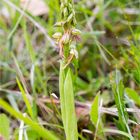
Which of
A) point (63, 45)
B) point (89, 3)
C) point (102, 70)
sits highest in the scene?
point (63, 45)

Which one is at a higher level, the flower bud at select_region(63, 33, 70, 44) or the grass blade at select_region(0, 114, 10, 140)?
the flower bud at select_region(63, 33, 70, 44)

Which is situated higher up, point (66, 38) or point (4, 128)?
point (66, 38)

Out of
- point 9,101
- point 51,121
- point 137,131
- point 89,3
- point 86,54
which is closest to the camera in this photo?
point 137,131

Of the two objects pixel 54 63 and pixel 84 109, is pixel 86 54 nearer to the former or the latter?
pixel 54 63

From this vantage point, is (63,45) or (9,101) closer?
(63,45)

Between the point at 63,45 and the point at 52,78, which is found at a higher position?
the point at 63,45

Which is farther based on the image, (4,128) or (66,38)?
(4,128)

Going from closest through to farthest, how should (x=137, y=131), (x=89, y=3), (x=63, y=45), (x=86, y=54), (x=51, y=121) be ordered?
(x=63, y=45)
(x=137, y=131)
(x=51, y=121)
(x=86, y=54)
(x=89, y=3)

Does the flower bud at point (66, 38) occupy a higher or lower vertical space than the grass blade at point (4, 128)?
higher

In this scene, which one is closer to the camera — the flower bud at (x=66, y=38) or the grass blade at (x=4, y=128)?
the flower bud at (x=66, y=38)

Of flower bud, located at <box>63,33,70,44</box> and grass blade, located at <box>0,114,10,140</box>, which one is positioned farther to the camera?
grass blade, located at <box>0,114,10,140</box>

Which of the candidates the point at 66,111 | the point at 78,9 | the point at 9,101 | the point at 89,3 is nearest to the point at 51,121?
the point at 9,101
